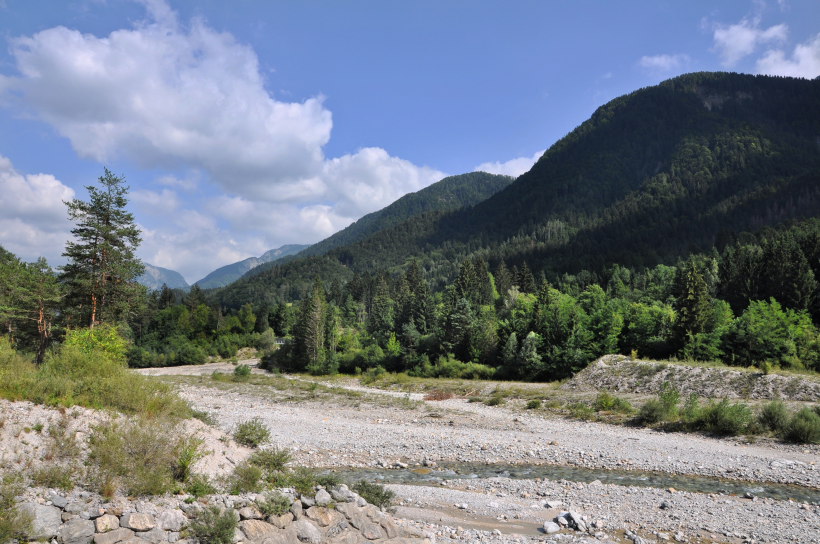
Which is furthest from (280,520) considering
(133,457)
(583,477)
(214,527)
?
(583,477)

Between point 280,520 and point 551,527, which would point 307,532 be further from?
point 551,527

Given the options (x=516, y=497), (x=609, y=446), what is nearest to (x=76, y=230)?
(x=516, y=497)

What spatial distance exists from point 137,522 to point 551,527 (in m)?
9.70

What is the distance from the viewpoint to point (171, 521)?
7934 mm

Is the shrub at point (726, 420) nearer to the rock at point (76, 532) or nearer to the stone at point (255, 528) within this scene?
the stone at point (255, 528)

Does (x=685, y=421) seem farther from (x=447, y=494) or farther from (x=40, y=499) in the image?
(x=40, y=499)

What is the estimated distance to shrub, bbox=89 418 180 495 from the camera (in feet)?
28.5

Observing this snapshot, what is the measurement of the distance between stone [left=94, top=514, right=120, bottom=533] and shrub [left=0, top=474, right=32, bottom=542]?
96cm

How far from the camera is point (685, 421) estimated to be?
71.4 feet

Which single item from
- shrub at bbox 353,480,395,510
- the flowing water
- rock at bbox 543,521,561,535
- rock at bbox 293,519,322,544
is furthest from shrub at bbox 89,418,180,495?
rock at bbox 543,521,561,535

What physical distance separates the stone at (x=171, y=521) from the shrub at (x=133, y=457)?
105 cm

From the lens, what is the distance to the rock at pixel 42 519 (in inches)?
274

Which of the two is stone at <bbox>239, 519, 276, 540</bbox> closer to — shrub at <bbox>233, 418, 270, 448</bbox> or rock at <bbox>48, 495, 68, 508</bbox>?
rock at <bbox>48, 495, 68, 508</bbox>

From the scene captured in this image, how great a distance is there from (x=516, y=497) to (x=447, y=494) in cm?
228
